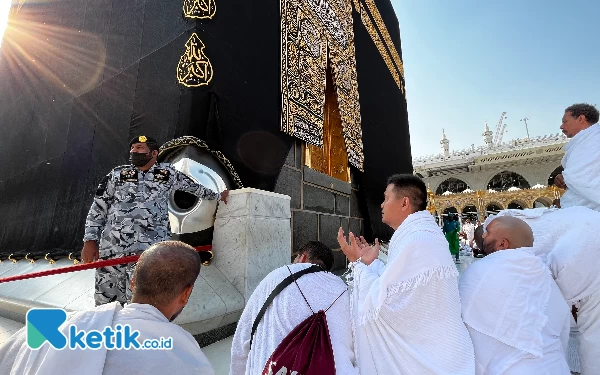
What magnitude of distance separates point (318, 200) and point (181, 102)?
2365 millimetres

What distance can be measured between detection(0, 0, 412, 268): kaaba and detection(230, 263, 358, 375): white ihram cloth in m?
1.81

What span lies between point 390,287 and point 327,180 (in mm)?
3654

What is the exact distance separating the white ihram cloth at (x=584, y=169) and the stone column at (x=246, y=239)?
211 centimetres

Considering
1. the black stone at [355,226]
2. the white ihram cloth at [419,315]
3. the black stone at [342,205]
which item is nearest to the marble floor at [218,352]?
the white ihram cloth at [419,315]

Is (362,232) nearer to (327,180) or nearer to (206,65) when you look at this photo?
(327,180)

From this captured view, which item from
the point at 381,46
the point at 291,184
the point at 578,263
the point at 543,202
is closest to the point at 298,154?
the point at 291,184

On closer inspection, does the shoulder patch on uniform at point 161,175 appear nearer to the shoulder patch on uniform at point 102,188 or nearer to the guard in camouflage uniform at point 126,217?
the guard in camouflage uniform at point 126,217

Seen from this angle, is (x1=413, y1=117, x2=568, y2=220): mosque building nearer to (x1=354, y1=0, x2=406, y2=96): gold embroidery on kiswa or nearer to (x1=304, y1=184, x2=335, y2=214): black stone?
(x1=354, y1=0, x2=406, y2=96): gold embroidery on kiswa

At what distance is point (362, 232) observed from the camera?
19.8 ft

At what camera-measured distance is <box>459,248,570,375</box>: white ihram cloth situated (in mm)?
1030

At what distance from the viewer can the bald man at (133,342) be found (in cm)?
57

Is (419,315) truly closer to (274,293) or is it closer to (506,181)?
(274,293)

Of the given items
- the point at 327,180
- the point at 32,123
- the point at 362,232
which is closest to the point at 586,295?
the point at 327,180

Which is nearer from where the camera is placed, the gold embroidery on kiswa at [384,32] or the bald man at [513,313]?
the bald man at [513,313]
